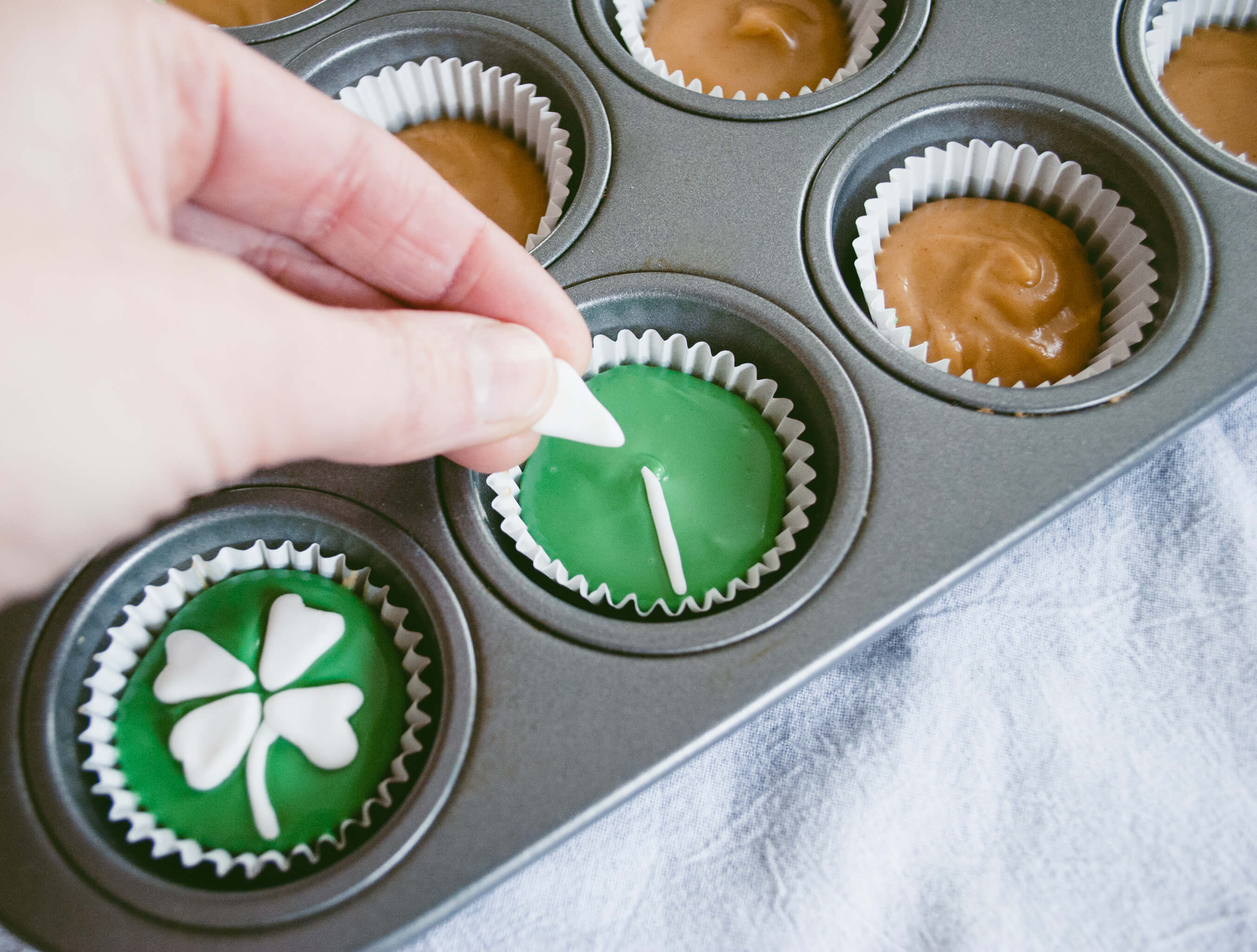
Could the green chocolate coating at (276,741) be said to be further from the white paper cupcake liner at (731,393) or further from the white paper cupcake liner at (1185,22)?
the white paper cupcake liner at (1185,22)

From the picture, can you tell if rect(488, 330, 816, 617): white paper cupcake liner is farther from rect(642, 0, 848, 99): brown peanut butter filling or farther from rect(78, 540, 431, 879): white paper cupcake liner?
rect(642, 0, 848, 99): brown peanut butter filling

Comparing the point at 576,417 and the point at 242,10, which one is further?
the point at 242,10

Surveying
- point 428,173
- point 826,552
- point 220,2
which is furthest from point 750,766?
point 220,2

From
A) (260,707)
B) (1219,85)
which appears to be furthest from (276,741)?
(1219,85)

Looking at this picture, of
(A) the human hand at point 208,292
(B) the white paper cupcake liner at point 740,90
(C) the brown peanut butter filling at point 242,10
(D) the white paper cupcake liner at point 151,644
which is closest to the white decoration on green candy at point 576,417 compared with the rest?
(A) the human hand at point 208,292

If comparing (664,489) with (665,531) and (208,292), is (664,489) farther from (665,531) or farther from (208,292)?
(208,292)

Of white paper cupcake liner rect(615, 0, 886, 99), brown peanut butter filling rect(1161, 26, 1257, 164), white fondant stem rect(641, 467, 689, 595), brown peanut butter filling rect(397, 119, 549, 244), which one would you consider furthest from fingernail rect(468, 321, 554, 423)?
brown peanut butter filling rect(1161, 26, 1257, 164)

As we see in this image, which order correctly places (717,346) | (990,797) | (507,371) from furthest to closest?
(717,346) → (990,797) → (507,371)
